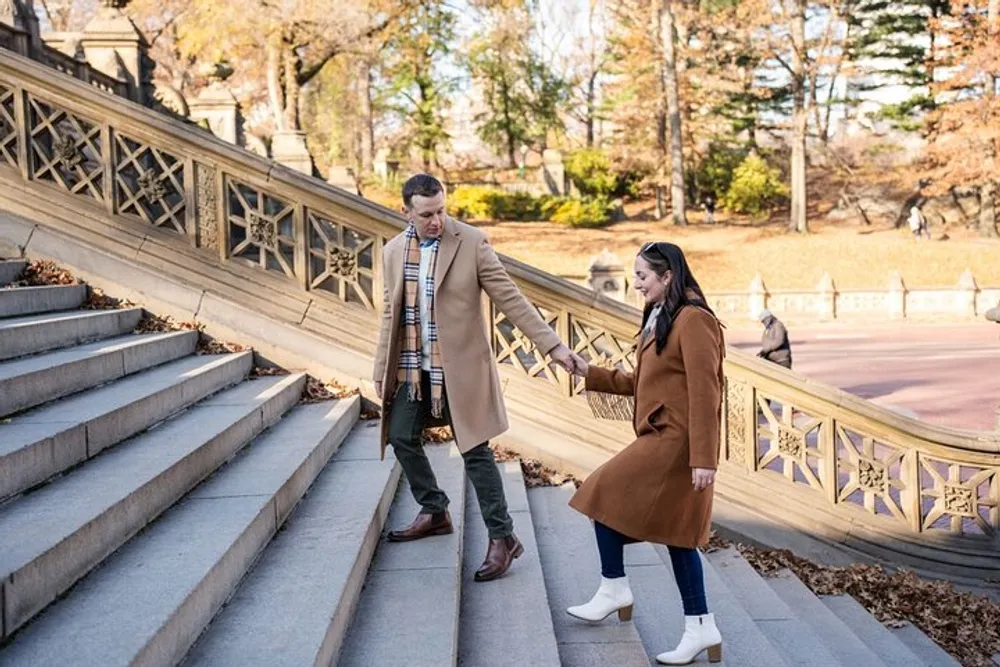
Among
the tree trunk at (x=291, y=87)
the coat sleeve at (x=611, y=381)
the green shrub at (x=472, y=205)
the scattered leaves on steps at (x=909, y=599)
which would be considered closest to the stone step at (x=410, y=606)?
Answer: the coat sleeve at (x=611, y=381)

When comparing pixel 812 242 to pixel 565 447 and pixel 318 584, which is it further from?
pixel 318 584

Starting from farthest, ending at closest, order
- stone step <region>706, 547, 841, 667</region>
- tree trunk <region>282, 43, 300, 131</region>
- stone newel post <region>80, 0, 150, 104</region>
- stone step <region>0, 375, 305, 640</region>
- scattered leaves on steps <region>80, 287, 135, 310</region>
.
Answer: tree trunk <region>282, 43, 300, 131</region>, stone newel post <region>80, 0, 150, 104</region>, scattered leaves on steps <region>80, 287, 135, 310</region>, stone step <region>706, 547, 841, 667</region>, stone step <region>0, 375, 305, 640</region>

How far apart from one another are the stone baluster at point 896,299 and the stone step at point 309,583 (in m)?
28.4

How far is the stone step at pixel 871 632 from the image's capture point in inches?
210

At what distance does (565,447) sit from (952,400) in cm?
985

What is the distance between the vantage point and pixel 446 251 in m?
4.44

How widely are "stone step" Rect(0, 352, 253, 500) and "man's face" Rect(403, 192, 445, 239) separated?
1731 millimetres

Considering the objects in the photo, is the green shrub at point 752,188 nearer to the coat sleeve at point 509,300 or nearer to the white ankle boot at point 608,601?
the coat sleeve at point 509,300

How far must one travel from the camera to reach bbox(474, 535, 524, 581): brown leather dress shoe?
4527 millimetres

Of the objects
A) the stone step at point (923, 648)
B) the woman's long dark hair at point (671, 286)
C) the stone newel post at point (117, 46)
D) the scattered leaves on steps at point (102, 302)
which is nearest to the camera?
the woman's long dark hair at point (671, 286)

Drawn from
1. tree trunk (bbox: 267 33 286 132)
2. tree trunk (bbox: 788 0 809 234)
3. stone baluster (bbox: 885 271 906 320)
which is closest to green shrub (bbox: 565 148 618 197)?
tree trunk (bbox: 788 0 809 234)

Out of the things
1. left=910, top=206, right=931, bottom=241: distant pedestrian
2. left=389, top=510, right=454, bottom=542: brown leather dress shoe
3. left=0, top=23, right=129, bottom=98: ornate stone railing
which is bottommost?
left=389, top=510, right=454, bottom=542: brown leather dress shoe

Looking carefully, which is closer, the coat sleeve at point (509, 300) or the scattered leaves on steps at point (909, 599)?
the coat sleeve at point (509, 300)

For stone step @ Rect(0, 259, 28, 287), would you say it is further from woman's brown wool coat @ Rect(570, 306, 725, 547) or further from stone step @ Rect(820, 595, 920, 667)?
stone step @ Rect(820, 595, 920, 667)
